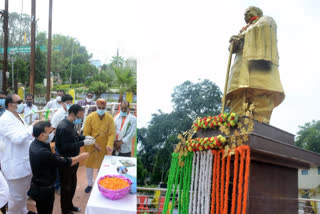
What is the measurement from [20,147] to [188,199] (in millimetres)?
1141

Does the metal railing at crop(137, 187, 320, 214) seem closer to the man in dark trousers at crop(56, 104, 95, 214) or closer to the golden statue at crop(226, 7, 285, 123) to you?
the man in dark trousers at crop(56, 104, 95, 214)

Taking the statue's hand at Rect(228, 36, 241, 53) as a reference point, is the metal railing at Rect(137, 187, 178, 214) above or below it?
below

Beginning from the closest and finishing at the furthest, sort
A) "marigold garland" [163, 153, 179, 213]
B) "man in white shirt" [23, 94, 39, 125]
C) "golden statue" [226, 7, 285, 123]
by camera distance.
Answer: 1. "man in white shirt" [23, 94, 39, 125]
2. "golden statue" [226, 7, 285, 123]
3. "marigold garland" [163, 153, 179, 213]

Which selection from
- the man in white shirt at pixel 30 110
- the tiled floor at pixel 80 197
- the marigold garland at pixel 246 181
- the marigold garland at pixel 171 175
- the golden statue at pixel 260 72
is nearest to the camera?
the marigold garland at pixel 246 181

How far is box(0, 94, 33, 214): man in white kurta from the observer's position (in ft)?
5.45

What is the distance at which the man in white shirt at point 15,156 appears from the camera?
1660mm

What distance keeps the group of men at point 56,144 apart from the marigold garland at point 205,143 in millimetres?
418

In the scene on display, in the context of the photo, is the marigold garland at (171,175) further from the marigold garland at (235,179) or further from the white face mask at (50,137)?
the white face mask at (50,137)

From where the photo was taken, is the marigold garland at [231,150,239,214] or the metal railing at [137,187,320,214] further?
the metal railing at [137,187,320,214]

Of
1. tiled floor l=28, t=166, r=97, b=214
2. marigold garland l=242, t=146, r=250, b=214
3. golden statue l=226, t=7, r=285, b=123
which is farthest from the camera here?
golden statue l=226, t=7, r=285, b=123

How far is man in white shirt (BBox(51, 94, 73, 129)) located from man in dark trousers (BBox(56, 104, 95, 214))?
0.06 meters

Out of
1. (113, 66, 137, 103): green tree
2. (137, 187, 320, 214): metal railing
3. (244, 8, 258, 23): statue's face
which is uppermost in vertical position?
(244, 8, 258, 23): statue's face

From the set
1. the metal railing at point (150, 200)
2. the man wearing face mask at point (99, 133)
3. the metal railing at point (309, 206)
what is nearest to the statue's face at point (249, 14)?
the man wearing face mask at point (99, 133)

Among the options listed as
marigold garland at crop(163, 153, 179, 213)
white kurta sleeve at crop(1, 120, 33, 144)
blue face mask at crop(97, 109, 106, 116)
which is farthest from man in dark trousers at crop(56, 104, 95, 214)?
marigold garland at crop(163, 153, 179, 213)
